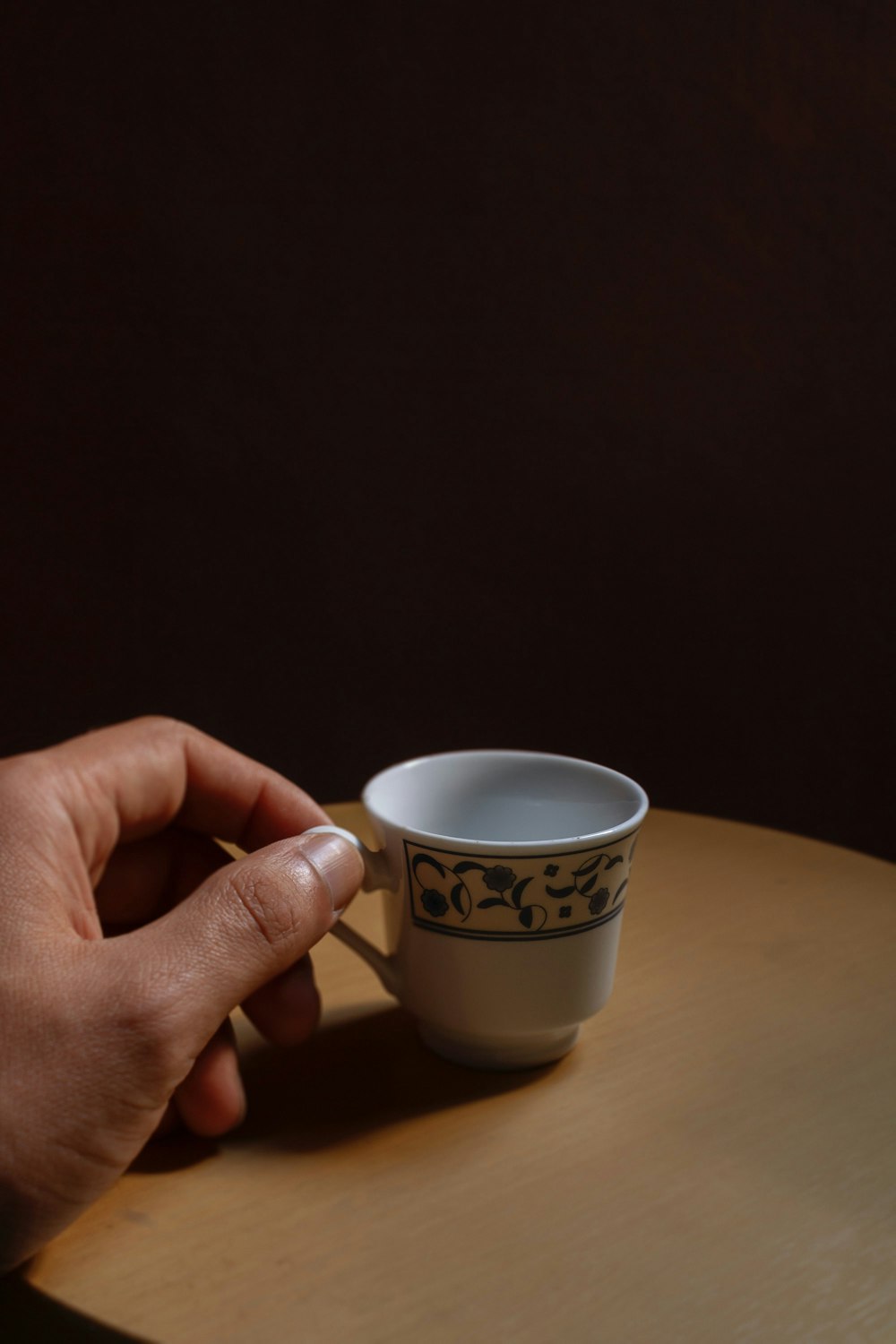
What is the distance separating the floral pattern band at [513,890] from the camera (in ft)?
1.69

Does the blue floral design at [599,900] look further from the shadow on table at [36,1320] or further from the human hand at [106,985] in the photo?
the shadow on table at [36,1320]

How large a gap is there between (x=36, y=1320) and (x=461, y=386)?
1.38 metres

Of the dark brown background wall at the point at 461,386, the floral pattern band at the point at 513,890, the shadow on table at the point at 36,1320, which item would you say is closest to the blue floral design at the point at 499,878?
the floral pattern band at the point at 513,890

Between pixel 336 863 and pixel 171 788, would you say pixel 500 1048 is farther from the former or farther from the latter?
pixel 171 788

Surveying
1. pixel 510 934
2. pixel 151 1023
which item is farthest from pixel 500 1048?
pixel 151 1023

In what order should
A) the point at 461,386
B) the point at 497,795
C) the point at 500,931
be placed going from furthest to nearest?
the point at 461,386 → the point at 497,795 → the point at 500,931

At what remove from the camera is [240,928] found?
48cm

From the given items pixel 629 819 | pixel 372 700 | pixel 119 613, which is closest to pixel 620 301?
pixel 372 700

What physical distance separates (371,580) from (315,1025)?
113 centimetres

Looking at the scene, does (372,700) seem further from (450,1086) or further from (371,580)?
(450,1086)

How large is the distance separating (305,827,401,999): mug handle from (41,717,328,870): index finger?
0.13 metres

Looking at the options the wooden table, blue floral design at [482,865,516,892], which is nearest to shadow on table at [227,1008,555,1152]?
the wooden table

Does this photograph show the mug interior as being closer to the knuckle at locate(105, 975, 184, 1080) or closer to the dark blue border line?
the dark blue border line

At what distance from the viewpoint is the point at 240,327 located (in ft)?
5.24
